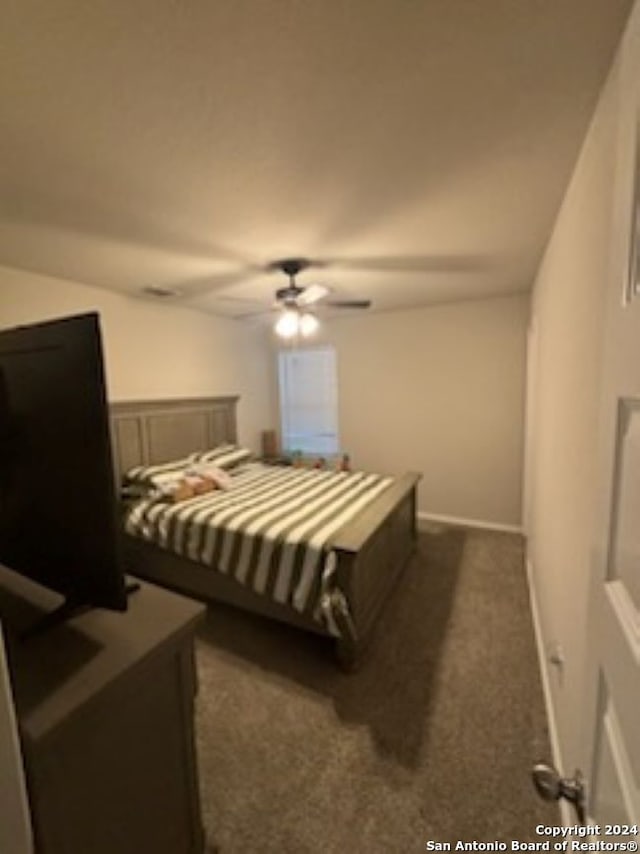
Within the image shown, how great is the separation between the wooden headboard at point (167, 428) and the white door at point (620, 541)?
9.64ft

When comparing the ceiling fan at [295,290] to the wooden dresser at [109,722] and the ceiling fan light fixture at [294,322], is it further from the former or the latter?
the wooden dresser at [109,722]

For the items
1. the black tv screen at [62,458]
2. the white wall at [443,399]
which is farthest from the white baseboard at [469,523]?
the black tv screen at [62,458]

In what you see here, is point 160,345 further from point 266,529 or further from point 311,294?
point 266,529

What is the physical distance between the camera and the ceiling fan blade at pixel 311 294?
2.54 metres

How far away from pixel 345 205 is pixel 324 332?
287 cm

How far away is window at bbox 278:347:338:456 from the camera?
4.78 metres

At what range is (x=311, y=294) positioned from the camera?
102 inches

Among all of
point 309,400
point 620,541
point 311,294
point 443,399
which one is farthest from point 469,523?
point 620,541

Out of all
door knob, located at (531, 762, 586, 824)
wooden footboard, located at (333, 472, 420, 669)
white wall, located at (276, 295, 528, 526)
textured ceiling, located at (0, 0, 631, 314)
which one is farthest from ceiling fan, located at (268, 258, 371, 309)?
door knob, located at (531, 762, 586, 824)

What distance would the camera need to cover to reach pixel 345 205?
5.83 feet

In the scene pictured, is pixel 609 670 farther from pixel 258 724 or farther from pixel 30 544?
pixel 258 724

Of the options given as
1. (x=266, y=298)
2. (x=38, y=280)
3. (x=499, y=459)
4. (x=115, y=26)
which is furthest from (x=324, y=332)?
(x=115, y=26)

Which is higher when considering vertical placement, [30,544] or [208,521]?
[30,544]

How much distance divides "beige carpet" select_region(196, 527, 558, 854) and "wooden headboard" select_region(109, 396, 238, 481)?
59.1 inches
